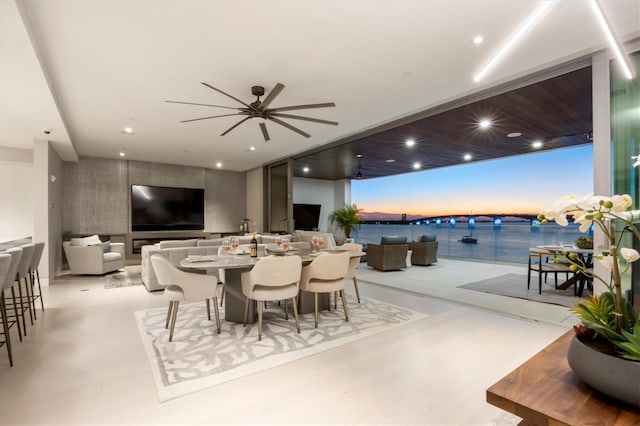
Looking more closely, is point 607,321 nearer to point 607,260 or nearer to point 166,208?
point 607,260

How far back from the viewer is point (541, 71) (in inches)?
140

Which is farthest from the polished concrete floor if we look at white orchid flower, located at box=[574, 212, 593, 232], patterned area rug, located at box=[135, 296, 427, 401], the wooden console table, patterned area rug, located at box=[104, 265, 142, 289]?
patterned area rug, located at box=[104, 265, 142, 289]

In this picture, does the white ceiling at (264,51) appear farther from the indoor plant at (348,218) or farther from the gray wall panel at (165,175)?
the indoor plant at (348,218)

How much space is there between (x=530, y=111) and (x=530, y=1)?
2.66 m

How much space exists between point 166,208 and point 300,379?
802 cm

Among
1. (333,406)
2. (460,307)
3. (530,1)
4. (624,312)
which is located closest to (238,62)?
(530,1)

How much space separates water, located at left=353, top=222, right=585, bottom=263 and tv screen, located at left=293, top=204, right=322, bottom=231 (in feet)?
7.84

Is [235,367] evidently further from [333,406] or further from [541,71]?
[541,71]

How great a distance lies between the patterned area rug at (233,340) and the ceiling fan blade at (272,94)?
2.49 meters

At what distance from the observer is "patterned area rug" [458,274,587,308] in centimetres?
469

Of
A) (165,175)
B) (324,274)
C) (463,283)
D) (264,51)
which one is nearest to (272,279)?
(324,274)

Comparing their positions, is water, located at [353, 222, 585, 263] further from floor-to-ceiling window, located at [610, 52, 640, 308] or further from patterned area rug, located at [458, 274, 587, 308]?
floor-to-ceiling window, located at [610, 52, 640, 308]

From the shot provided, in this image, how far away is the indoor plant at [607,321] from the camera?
0.80 metres

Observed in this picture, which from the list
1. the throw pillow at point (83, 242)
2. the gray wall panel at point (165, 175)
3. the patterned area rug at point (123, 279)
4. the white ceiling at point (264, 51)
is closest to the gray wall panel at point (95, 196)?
the gray wall panel at point (165, 175)
